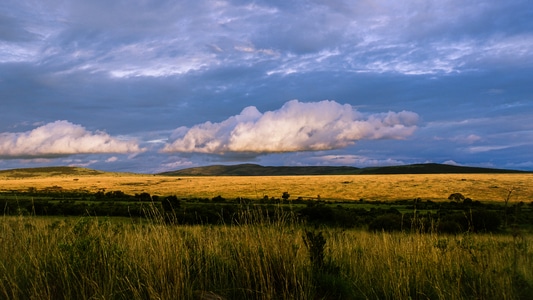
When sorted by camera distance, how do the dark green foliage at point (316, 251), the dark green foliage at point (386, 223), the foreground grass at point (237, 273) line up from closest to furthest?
1. the foreground grass at point (237, 273)
2. the dark green foliage at point (316, 251)
3. the dark green foliage at point (386, 223)

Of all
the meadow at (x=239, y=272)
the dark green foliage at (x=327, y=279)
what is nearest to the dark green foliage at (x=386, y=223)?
the meadow at (x=239, y=272)

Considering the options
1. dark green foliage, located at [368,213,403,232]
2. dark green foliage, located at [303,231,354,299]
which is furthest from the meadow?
dark green foliage, located at [368,213,403,232]

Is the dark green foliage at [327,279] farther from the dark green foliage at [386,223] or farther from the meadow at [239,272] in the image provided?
the dark green foliage at [386,223]

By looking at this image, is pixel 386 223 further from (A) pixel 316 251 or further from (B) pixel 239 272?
(B) pixel 239 272

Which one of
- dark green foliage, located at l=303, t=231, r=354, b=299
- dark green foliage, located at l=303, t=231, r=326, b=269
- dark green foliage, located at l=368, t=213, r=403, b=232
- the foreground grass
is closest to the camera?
the foreground grass

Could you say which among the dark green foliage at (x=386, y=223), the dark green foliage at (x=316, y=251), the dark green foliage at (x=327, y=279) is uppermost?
the dark green foliage at (x=316, y=251)

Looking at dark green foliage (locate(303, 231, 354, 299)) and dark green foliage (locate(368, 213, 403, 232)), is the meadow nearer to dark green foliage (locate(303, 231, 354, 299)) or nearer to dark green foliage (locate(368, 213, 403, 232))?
dark green foliage (locate(303, 231, 354, 299))

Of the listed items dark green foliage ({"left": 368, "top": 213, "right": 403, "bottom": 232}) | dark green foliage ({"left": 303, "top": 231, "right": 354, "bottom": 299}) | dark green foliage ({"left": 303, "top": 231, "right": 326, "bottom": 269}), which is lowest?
dark green foliage ({"left": 368, "top": 213, "right": 403, "bottom": 232})

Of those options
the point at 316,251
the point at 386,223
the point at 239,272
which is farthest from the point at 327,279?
the point at 386,223

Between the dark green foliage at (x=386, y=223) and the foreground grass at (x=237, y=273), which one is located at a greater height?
the foreground grass at (x=237, y=273)

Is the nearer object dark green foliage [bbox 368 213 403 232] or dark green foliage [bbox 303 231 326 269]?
dark green foliage [bbox 303 231 326 269]

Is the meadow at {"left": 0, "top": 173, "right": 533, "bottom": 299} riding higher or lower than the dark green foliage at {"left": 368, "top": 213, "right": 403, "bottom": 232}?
higher

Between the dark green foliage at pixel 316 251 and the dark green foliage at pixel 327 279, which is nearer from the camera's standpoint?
the dark green foliage at pixel 327 279

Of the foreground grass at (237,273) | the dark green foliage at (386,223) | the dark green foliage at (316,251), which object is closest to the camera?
the foreground grass at (237,273)
